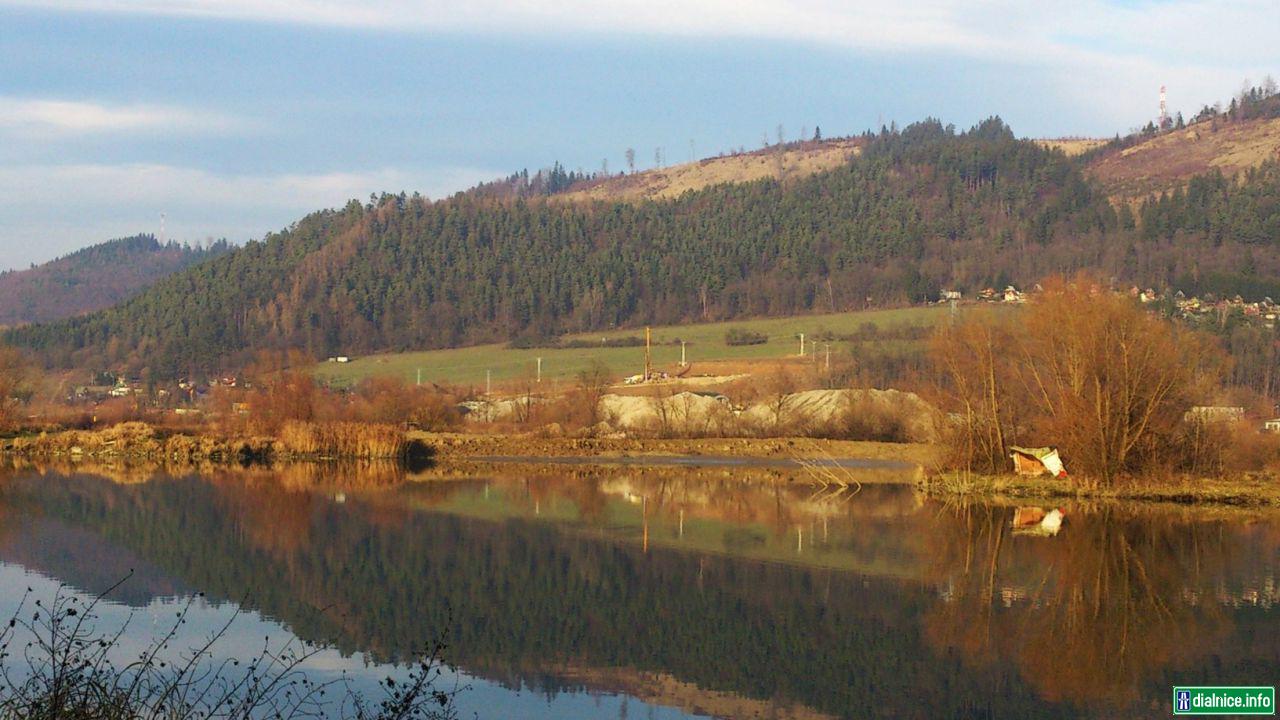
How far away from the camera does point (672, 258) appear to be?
435 feet

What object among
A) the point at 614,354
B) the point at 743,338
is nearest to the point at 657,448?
the point at 614,354

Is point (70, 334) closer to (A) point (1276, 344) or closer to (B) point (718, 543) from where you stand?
(A) point (1276, 344)

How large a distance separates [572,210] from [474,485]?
112103mm

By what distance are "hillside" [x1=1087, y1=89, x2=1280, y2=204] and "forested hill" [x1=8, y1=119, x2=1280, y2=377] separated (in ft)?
32.0

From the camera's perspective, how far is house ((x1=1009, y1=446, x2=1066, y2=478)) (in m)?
35.4

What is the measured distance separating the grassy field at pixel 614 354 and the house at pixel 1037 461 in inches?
1758

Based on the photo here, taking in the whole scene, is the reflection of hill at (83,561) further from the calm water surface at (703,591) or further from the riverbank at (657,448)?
the riverbank at (657,448)

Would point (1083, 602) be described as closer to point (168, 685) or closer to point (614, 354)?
point (168, 685)

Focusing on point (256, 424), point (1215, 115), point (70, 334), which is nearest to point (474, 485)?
point (256, 424)

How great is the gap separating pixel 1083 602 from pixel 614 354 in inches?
3038

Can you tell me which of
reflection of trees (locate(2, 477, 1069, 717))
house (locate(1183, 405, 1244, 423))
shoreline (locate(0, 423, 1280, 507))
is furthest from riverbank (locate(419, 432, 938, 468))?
reflection of trees (locate(2, 477, 1069, 717))

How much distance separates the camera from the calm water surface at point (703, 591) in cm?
1488

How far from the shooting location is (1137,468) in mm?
34375

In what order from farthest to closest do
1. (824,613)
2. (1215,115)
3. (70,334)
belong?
(1215,115)
(70,334)
(824,613)
